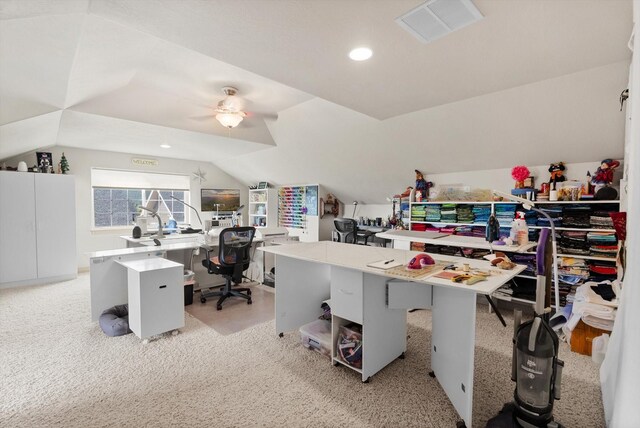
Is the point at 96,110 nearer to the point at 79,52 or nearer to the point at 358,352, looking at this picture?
the point at 79,52

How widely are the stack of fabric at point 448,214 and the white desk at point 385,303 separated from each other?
203cm

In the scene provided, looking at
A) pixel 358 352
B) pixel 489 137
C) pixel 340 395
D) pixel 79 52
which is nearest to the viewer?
pixel 340 395

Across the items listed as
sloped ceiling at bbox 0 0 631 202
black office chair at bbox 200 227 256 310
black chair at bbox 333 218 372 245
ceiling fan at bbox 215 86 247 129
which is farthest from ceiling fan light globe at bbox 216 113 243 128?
black chair at bbox 333 218 372 245

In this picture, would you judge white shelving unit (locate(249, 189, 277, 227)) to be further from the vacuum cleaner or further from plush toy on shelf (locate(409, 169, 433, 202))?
the vacuum cleaner

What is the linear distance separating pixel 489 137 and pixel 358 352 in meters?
2.93

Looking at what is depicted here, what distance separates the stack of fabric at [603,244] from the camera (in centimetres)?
289

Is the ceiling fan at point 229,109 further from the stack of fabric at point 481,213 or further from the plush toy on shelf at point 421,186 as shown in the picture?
the stack of fabric at point 481,213

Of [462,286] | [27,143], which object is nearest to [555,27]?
[462,286]

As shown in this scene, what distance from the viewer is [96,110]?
11.6 feet

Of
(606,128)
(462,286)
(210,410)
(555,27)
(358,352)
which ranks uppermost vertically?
(555,27)

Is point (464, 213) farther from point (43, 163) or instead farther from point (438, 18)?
point (43, 163)

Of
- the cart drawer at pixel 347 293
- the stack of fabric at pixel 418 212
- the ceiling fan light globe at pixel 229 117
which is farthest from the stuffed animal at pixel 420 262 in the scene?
the ceiling fan light globe at pixel 229 117

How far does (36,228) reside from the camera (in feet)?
14.4

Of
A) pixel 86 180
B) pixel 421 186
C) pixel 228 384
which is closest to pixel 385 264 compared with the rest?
pixel 228 384
